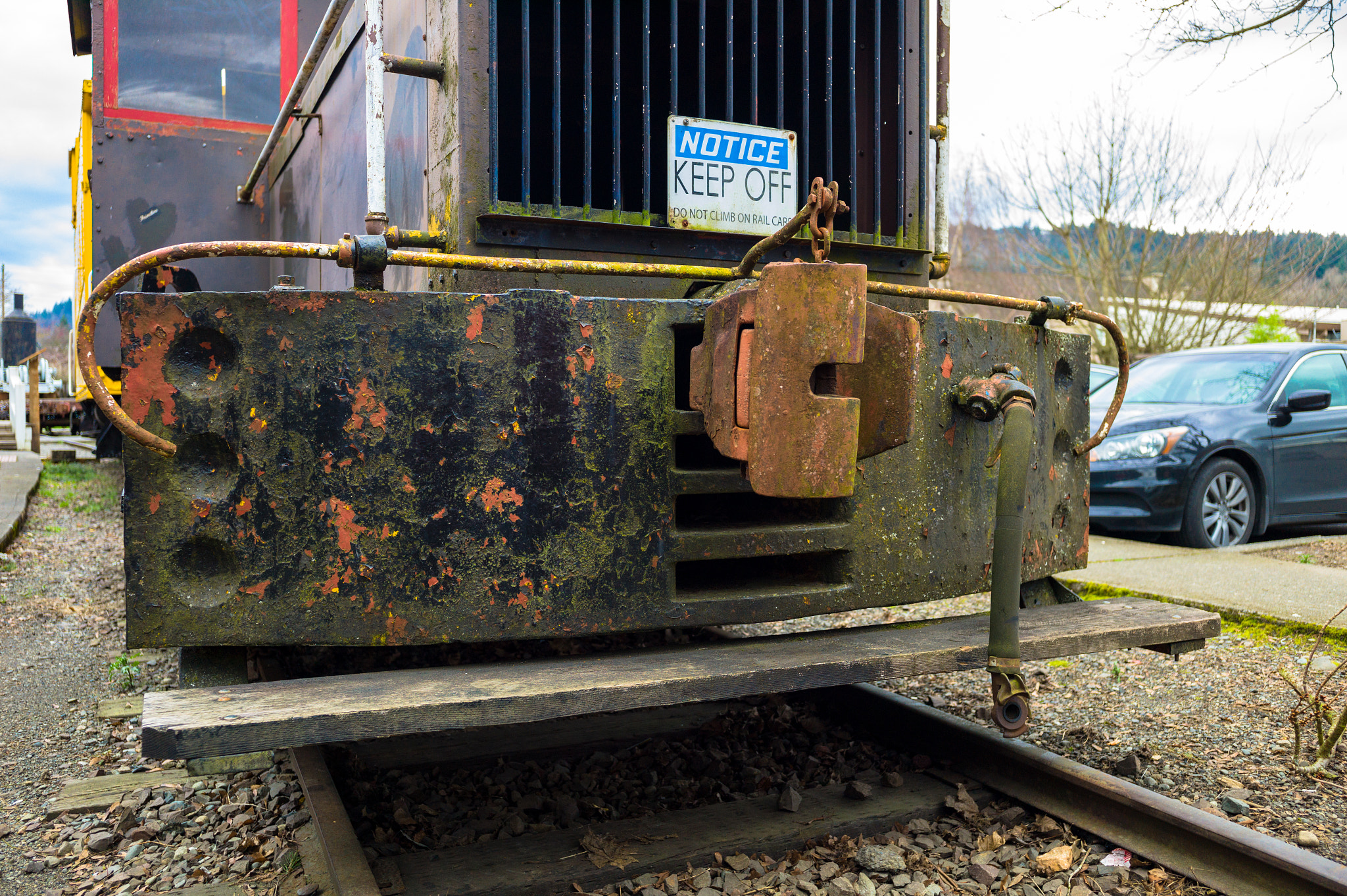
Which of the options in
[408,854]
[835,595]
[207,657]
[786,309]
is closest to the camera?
[786,309]

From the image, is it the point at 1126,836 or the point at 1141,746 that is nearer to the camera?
the point at 1126,836

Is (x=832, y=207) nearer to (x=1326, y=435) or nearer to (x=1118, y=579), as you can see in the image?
(x=1118, y=579)

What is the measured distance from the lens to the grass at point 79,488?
29.7 feet

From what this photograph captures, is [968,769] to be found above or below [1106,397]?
below

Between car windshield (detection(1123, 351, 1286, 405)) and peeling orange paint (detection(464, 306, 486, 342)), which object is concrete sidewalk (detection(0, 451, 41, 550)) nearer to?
peeling orange paint (detection(464, 306, 486, 342))

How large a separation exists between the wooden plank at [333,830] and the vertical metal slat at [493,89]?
1.45 meters

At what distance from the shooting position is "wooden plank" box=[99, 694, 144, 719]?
337cm

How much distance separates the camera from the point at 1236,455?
271 inches

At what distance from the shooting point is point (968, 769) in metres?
2.70

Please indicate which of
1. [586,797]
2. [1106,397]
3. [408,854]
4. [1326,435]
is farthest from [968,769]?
[1106,397]

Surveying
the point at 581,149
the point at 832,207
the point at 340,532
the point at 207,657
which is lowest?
the point at 207,657

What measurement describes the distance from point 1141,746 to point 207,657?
2.64 metres

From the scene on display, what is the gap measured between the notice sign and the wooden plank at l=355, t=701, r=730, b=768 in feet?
5.40

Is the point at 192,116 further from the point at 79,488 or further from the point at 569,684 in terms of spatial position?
the point at 79,488
